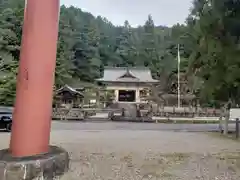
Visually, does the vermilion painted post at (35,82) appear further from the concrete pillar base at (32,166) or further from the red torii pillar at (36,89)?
the concrete pillar base at (32,166)

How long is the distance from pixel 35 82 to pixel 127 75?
3927 cm

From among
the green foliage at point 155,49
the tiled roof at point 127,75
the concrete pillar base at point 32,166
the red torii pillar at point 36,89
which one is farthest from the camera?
the tiled roof at point 127,75

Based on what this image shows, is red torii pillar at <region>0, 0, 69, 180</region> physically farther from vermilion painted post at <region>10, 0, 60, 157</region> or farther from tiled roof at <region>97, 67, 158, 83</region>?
tiled roof at <region>97, 67, 158, 83</region>

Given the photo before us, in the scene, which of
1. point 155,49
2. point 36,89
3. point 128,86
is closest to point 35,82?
point 36,89

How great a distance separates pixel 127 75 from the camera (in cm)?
4384

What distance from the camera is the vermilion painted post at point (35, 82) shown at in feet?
15.0

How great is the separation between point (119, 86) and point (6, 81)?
1879 centimetres

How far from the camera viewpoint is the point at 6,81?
26.8 m

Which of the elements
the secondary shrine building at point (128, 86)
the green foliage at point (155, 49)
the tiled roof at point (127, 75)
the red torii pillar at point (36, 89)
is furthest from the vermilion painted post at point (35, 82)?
the tiled roof at point (127, 75)

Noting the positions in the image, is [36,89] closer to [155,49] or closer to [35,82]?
[35,82]

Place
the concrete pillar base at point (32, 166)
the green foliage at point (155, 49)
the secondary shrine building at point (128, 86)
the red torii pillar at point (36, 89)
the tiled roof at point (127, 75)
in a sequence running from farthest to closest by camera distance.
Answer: the tiled roof at point (127, 75), the secondary shrine building at point (128, 86), the green foliage at point (155, 49), the red torii pillar at point (36, 89), the concrete pillar base at point (32, 166)

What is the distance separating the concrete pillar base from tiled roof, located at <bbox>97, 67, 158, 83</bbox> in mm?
37990

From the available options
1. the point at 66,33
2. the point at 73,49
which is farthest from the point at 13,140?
the point at 73,49

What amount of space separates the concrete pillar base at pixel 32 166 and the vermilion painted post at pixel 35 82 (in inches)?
8.1
